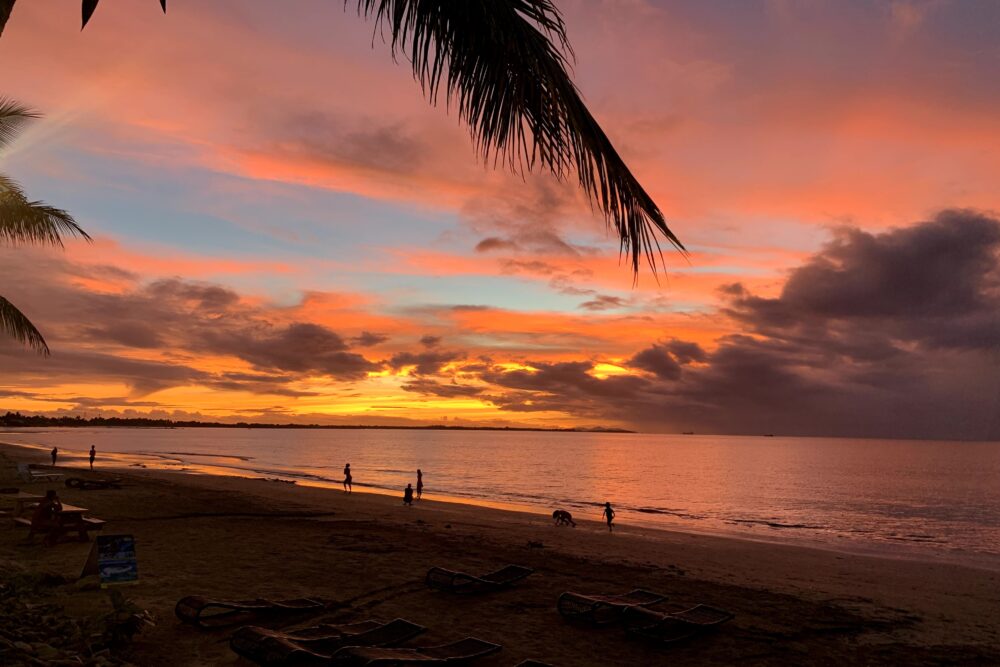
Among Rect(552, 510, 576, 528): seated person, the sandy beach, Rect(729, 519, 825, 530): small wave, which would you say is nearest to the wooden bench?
the sandy beach

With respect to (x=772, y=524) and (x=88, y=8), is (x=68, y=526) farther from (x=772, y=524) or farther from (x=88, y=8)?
(x=772, y=524)

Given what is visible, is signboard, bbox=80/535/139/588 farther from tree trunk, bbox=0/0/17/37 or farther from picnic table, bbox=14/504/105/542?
tree trunk, bbox=0/0/17/37

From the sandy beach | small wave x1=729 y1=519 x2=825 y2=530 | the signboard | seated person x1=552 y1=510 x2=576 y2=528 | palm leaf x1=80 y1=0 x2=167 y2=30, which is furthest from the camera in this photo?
small wave x1=729 y1=519 x2=825 y2=530

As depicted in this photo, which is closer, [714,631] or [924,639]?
[714,631]

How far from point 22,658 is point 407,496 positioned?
2645cm

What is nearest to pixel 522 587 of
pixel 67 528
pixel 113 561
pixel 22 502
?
pixel 113 561

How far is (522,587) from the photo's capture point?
38.8ft

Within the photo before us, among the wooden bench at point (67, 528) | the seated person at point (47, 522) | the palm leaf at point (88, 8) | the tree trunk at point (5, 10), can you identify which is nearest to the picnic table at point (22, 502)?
the wooden bench at point (67, 528)

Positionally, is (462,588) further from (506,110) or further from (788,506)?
(788,506)

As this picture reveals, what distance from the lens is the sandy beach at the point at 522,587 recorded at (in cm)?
869

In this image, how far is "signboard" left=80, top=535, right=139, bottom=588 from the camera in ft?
30.7

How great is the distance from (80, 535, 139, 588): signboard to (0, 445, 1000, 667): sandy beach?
29cm

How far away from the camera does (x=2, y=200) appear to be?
1364 centimetres

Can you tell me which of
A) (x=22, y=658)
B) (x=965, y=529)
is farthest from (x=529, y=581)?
(x=965, y=529)
